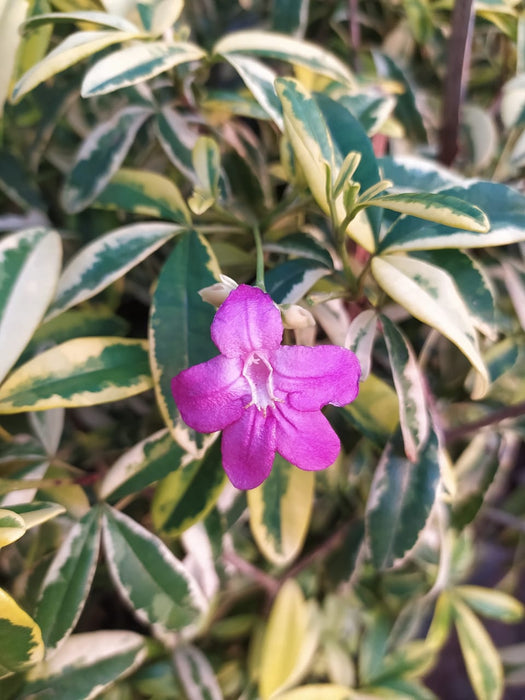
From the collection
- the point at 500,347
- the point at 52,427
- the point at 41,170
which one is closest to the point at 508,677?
the point at 500,347

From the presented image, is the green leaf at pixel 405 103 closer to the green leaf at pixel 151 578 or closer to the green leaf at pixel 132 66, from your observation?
the green leaf at pixel 132 66

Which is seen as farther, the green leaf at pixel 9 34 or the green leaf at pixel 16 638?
the green leaf at pixel 9 34

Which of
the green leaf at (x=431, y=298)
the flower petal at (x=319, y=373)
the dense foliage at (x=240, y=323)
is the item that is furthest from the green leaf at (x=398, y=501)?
the flower petal at (x=319, y=373)

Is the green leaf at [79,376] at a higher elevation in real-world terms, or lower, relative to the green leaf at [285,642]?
higher

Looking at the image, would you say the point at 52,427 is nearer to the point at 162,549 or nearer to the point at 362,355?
the point at 162,549

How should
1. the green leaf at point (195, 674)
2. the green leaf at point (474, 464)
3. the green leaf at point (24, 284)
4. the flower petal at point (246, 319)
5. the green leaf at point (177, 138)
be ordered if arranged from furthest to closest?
the green leaf at point (474, 464)
the green leaf at point (195, 674)
the green leaf at point (177, 138)
the green leaf at point (24, 284)
the flower petal at point (246, 319)

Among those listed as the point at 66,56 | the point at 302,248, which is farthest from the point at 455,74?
the point at 66,56
